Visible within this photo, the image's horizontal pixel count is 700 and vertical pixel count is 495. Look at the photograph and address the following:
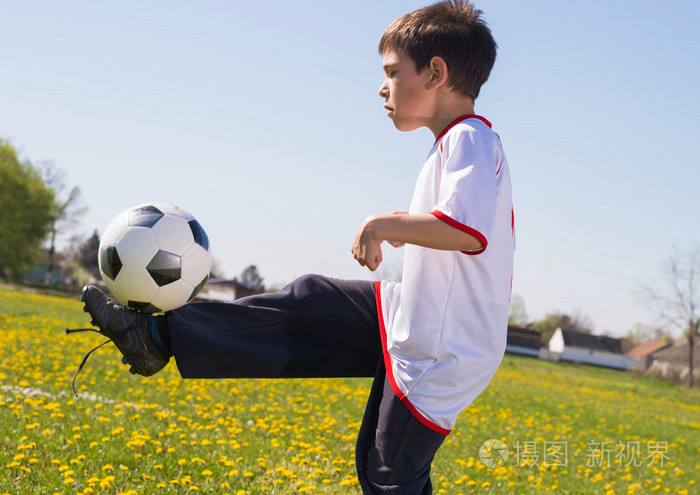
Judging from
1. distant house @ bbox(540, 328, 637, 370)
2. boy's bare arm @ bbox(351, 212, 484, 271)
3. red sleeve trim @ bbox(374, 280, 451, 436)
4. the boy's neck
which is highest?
the boy's neck

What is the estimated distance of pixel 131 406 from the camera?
24.1ft

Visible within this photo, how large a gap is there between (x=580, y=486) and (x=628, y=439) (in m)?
5.07

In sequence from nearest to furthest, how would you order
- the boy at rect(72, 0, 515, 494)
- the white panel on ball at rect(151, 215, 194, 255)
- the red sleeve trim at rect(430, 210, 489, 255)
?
the red sleeve trim at rect(430, 210, 489, 255) < the boy at rect(72, 0, 515, 494) < the white panel on ball at rect(151, 215, 194, 255)

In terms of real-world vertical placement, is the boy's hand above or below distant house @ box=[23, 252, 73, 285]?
above

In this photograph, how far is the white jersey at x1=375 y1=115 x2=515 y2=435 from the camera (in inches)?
116

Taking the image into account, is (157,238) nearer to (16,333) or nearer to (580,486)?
(580,486)

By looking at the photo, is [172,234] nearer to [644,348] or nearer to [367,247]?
[367,247]

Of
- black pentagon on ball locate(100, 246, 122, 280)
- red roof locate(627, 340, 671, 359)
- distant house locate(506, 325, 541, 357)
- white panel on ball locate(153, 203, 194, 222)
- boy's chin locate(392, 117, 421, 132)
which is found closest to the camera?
boy's chin locate(392, 117, 421, 132)

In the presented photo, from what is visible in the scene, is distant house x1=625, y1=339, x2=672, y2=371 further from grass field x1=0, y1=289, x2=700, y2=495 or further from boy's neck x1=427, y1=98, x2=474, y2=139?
boy's neck x1=427, y1=98, x2=474, y2=139

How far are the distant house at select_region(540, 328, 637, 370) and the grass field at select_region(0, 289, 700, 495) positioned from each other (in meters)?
84.1

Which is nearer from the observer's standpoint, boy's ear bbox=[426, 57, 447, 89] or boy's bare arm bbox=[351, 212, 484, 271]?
boy's bare arm bbox=[351, 212, 484, 271]

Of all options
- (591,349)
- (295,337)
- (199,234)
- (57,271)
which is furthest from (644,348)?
(295,337)

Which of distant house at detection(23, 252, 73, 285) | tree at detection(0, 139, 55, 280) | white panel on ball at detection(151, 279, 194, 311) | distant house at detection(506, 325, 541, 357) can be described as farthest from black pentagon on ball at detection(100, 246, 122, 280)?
distant house at detection(23, 252, 73, 285)

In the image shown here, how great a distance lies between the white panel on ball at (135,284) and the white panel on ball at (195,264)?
207 mm
